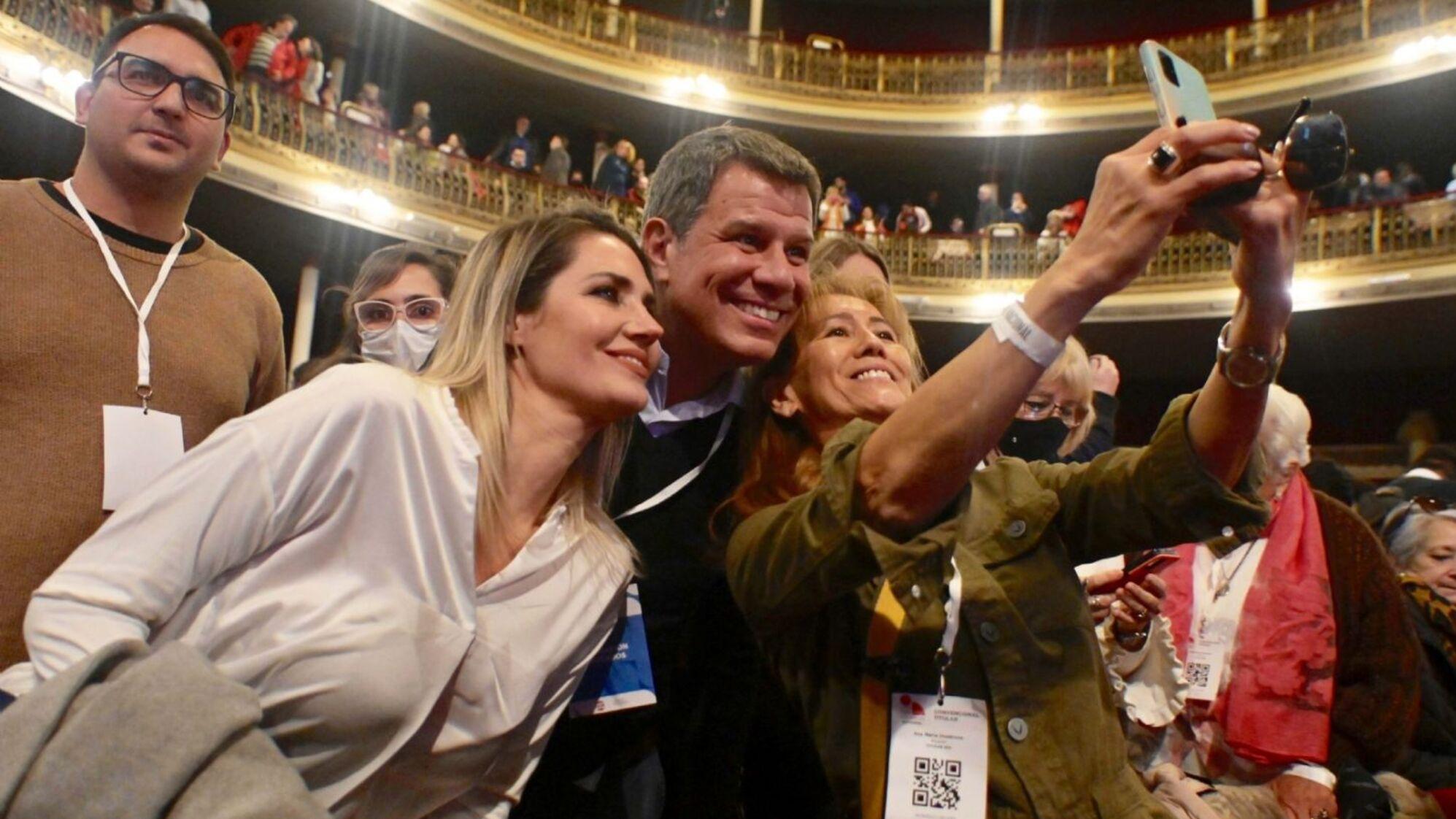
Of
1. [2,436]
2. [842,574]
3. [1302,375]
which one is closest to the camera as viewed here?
[842,574]

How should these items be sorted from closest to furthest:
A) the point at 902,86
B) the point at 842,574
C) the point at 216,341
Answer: the point at 842,574 < the point at 216,341 < the point at 902,86

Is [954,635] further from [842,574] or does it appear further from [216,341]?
[216,341]

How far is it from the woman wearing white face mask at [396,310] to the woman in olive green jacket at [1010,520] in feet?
4.32

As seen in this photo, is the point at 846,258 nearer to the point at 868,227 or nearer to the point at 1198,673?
the point at 1198,673

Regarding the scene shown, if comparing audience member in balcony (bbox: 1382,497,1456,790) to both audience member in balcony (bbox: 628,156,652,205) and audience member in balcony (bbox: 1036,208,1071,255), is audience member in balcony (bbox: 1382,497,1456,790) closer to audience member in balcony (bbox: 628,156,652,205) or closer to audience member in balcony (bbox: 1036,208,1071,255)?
audience member in balcony (bbox: 628,156,652,205)

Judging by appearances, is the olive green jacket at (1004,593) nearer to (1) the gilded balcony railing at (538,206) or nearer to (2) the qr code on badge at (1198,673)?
(2) the qr code on badge at (1198,673)

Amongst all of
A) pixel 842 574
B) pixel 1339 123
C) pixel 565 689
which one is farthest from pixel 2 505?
pixel 1339 123

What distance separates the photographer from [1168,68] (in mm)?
1078

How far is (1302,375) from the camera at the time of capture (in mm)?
13164

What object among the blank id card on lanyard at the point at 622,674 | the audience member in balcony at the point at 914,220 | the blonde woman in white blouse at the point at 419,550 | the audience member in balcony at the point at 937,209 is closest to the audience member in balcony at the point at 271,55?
the audience member in balcony at the point at 914,220

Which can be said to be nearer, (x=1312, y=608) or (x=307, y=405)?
(x=307, y=405)

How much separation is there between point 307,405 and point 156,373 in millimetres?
672

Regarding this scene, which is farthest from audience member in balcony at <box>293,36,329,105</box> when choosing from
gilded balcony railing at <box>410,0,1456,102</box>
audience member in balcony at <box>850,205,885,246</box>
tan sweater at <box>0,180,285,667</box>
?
tan sweater at <box>0,180,285,667</box>

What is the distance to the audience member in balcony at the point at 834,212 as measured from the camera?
12008 mm
